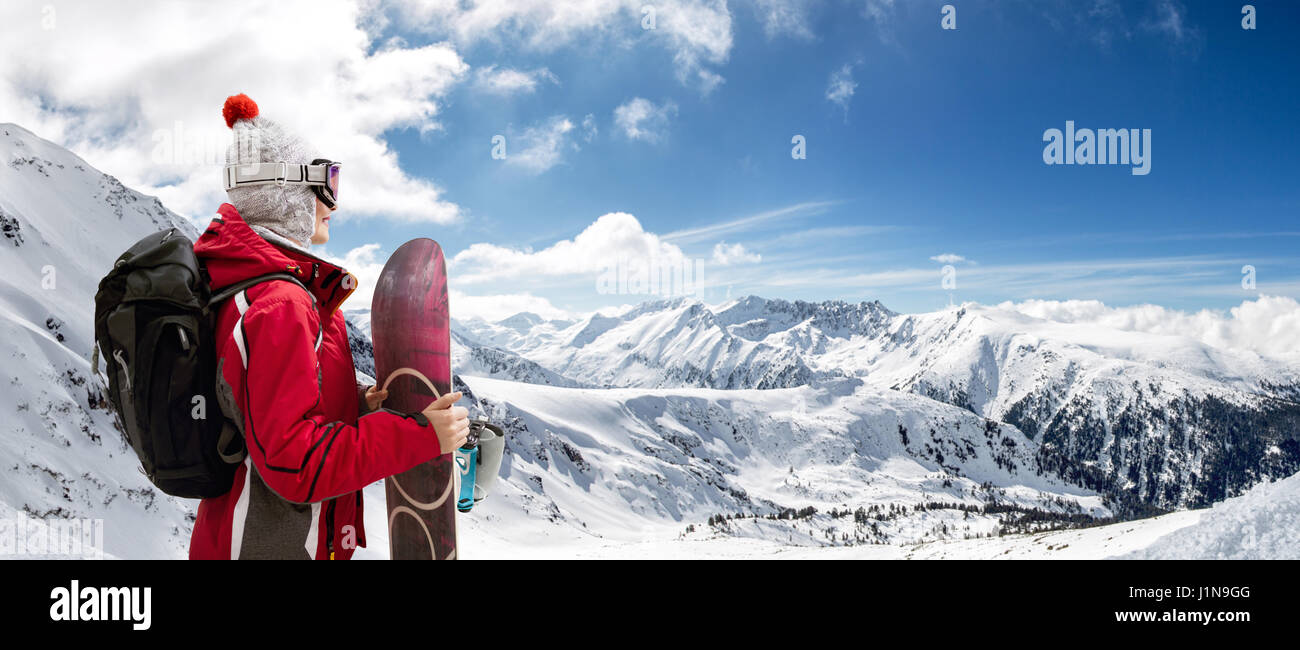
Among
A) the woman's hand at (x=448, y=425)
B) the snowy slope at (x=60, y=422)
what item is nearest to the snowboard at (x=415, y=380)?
the woman's hand at (x=448, y=425)

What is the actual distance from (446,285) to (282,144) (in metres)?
1.65

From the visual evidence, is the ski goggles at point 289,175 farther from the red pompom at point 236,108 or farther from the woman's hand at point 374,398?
the woman's hand at point 374,398

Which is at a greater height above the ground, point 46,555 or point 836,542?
point 46,555

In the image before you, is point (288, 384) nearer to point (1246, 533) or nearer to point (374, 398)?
point (374, 398)

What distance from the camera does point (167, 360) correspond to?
332 cm

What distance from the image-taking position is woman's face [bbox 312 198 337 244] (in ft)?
15.4

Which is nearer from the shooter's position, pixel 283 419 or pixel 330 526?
pixel 283 419

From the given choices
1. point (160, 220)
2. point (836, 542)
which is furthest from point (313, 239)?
point (836, 542)

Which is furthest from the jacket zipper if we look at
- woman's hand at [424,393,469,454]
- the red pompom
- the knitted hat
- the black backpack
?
the red pompom

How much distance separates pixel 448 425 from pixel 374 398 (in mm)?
1491

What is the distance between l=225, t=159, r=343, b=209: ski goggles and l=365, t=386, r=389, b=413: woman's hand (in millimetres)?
1466

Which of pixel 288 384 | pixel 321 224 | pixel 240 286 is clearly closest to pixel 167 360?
pixel 240 286
